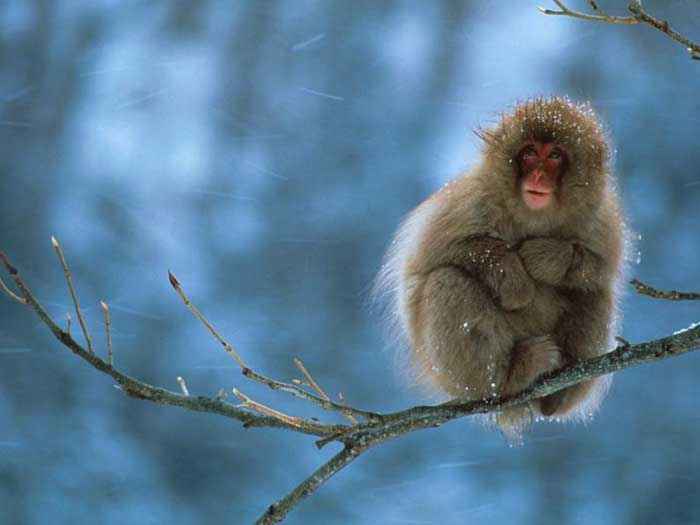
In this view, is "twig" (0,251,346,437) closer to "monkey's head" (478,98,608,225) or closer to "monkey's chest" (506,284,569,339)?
"monkey's chest" (506,284,569,339)

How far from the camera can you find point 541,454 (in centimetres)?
908

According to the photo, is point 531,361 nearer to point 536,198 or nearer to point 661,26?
point 536,198

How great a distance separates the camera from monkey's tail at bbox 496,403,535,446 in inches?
149

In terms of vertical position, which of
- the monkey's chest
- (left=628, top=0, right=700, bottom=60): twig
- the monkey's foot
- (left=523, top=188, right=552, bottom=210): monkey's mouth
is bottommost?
the monkey's foot

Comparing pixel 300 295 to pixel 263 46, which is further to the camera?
pixel 263 46

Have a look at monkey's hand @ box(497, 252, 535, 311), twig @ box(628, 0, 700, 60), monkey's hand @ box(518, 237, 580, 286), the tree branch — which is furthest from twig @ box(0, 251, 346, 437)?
twig @ box(628, 0, 700, 60)

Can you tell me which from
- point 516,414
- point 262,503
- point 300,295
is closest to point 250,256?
point 300,295

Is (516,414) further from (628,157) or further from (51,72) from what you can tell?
(51,72)

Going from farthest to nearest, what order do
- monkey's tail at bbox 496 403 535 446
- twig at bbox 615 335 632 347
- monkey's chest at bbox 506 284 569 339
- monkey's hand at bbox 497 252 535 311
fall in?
monkey's tail at bbox 496 403 535 446, monkey's chest at bbox 506 284 569 339, monkey's hand at bbox 497 252 535 311, twig at bbox 615 335 632 347

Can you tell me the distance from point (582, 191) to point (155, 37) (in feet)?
30.4

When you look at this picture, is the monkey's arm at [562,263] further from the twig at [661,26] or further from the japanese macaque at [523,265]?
A: the twig at [661,26]

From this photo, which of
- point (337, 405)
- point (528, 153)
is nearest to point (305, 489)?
point (337, 405)

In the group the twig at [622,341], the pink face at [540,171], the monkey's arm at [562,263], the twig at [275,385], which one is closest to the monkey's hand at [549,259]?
the monkey's arm at [562,263]

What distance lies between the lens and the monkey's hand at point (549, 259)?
→ 3594 mm
